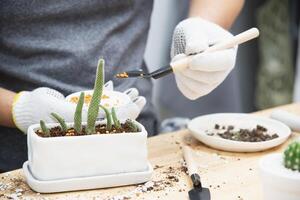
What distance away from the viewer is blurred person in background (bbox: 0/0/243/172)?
3.79 feet

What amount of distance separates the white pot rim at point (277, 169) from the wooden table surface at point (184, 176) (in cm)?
10

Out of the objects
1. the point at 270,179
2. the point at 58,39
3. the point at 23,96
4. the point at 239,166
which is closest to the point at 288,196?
the point at 270,179

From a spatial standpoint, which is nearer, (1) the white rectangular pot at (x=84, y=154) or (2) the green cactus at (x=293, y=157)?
(2) the green cactus at (x=293, y=157)

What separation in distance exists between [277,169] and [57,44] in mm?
634

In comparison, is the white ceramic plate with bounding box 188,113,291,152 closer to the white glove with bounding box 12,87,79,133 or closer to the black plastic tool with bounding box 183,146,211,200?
the black plastic tool with bounding box 183,146,211,200

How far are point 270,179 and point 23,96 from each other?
0.53m

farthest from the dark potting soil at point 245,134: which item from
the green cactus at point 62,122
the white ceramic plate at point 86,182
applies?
the green cactus at point 62,122

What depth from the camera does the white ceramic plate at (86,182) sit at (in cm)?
93

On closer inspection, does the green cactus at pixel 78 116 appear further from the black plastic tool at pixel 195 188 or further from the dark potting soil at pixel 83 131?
the black plastic tool at pixel 195 188

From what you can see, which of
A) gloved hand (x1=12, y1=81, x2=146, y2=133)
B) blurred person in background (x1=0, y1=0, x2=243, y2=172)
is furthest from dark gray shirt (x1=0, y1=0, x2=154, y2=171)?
gloved hand (x1=12, y1=81, x2=146, y2=133)

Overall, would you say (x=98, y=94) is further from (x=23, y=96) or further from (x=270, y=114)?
(x=270, y=114)

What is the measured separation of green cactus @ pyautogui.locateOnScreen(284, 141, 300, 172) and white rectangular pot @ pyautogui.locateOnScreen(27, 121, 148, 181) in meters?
0.25

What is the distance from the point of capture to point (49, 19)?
1254mm

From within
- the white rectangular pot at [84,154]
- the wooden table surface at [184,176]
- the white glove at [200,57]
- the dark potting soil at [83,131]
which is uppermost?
the white glove at [200,57]
